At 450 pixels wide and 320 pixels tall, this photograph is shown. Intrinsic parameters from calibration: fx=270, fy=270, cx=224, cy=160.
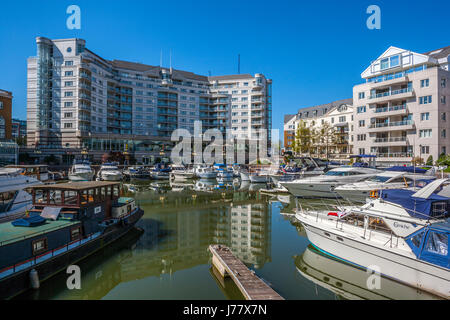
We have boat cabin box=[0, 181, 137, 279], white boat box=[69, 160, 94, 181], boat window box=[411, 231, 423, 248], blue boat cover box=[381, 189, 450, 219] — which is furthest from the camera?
white boat box=[69, 160, 94, 181]

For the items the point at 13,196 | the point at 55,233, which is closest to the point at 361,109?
the point at 55,233

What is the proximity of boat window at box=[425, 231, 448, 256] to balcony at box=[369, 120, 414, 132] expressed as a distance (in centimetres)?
4174

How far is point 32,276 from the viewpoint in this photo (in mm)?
10422

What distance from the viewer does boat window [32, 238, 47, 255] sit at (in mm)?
11148

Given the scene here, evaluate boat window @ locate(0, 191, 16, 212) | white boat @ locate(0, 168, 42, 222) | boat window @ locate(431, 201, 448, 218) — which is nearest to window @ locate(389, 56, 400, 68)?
boat window @ locate(431, 201, 448, 218)

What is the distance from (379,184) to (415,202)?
13.5m

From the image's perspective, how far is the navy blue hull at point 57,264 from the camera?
9648 millimetres

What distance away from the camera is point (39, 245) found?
11414 millimetres

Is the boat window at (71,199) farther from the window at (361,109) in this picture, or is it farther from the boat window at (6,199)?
the window at (361,109)

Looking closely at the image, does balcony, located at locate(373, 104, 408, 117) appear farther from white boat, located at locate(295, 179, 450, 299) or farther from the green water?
white boat, located at locate(295, 179, 450, 299)

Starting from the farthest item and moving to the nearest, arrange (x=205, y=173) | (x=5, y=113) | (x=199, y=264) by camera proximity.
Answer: (x=205, y=173) → (x=5, y=113) → (x=199, y=264)

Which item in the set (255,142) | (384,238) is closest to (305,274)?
(384,238)

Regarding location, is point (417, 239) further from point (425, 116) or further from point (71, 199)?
point (425, 116)
